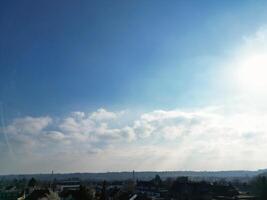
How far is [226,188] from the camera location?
7762 centimetres

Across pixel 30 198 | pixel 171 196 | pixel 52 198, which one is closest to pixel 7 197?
pixel 52 198

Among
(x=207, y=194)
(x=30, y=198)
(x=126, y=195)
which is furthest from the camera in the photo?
(x=207, y=194)

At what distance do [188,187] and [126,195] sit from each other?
22345 millimetres

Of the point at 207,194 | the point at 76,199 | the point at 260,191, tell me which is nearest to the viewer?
the point at 76,199

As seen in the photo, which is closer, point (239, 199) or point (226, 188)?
point (239, 199)

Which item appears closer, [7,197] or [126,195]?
[7,197]

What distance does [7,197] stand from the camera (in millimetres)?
25578

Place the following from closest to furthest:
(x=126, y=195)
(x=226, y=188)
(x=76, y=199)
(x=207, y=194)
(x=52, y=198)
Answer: (x=76, y=199) → (x=52, y=198) → (x=126, y=195) → (x=207, y=194) → (x=226, y=188)

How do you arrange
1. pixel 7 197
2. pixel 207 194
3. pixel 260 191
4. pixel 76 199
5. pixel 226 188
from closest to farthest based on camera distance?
pixel 7 197, pixel 76 199, pixel 260 191, pixel 207 194, pixel 226 188

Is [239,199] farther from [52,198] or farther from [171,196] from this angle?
[52,198]

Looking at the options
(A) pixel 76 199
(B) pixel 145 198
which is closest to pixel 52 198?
(A) pixel 76 199

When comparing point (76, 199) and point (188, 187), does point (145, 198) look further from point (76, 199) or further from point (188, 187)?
point (188, 187)

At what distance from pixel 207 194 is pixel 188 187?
5291 mm

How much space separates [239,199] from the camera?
58844 mm
